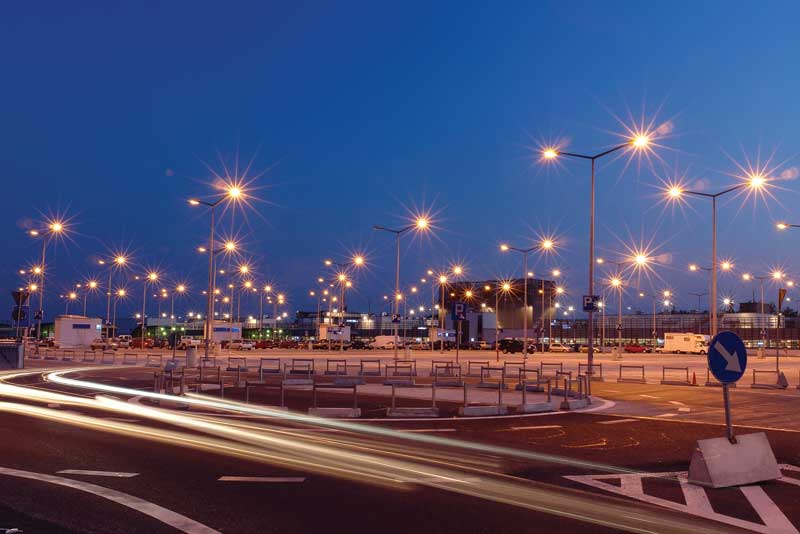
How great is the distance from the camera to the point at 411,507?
8.27 metres

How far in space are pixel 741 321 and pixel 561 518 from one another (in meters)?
150

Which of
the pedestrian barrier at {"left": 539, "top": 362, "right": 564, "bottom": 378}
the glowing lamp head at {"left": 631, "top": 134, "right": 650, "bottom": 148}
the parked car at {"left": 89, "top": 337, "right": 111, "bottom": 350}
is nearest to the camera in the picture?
the glowing lamp head at {"left": 631, "top": 134, "right": 650, "bottom": 148}

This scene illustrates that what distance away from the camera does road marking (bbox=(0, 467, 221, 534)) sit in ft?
23.9

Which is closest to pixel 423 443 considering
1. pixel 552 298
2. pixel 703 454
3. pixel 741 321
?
pixel 703 454

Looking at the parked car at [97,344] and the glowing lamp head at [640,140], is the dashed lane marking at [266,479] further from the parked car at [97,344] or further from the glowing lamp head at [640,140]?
the parked car at [97,344]

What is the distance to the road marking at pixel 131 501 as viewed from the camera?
7.30 m

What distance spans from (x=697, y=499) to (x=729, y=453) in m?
1.31

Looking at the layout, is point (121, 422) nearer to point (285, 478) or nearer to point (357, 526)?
point (285, 478)

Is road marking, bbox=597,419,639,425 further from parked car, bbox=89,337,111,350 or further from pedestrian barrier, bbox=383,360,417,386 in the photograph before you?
parked car, bbox=89,337,111,350

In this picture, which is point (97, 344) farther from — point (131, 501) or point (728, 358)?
point (728, 358)

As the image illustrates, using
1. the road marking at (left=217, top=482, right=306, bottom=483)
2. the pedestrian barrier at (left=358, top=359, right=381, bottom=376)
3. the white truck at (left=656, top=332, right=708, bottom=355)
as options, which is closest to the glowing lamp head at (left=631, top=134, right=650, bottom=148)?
the pedestrian barrier at (left=358, top=359, right=381, bottom=376)


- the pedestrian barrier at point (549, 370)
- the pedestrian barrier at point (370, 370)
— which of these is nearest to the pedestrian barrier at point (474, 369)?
the pedestrian barrier at point (549, 370)

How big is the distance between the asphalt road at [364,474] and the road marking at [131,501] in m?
0.06

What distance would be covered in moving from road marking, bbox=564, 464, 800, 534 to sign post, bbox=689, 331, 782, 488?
0.18 m
